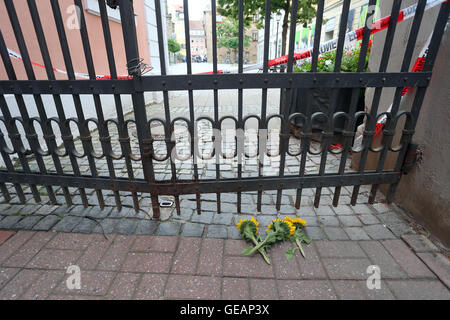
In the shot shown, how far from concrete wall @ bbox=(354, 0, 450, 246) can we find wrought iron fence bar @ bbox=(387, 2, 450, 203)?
140 millimetres

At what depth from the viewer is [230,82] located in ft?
6.41

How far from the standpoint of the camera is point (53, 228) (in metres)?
2.41

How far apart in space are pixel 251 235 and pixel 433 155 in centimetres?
179

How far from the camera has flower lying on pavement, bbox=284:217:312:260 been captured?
6.85ft

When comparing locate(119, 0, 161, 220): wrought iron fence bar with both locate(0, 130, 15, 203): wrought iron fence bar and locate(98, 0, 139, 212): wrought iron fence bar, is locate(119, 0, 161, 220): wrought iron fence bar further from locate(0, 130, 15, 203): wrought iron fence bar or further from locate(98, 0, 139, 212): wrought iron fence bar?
locate(0, 130, 15, 203): wrought iron fence bar

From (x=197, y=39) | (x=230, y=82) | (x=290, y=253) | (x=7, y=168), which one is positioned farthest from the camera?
(x=197, y=39)

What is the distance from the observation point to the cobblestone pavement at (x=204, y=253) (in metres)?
1.79

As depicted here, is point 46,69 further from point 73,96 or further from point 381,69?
point 381,69

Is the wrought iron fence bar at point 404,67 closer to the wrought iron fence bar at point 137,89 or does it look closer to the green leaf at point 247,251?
the green leaf at point 247,251

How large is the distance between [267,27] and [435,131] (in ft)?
5.77

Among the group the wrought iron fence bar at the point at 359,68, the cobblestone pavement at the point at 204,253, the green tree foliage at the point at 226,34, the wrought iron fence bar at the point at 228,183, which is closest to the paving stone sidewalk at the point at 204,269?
the cobblestone pavement at the point at 204,253

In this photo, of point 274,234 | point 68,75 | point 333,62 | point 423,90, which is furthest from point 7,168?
point 333,62

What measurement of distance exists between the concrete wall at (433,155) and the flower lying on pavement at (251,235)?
1565 millimetres

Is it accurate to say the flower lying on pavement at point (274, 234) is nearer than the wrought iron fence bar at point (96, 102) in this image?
No
